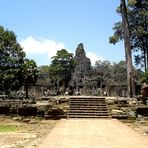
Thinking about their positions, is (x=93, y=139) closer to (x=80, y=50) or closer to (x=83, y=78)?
(x=83, y=78)

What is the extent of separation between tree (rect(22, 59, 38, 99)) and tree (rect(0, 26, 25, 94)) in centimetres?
59

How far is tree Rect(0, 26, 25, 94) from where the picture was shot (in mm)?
38406

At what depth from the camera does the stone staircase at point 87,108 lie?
68.6 ft

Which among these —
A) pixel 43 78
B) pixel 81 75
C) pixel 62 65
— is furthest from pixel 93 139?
pixel 62 65

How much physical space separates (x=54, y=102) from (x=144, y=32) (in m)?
19.0

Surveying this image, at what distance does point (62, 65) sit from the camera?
65250 millimetres

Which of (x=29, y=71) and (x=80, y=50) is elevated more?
(x=80, y=50)

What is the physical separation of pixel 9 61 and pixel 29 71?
2353mm

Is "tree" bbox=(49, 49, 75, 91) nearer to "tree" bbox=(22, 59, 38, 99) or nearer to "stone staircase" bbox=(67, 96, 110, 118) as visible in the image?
"tree" bbox=(22, 59, 38, 99)

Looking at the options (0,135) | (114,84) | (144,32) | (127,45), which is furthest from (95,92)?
(0,135)

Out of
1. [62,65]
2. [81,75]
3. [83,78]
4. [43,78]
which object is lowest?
[83,78]

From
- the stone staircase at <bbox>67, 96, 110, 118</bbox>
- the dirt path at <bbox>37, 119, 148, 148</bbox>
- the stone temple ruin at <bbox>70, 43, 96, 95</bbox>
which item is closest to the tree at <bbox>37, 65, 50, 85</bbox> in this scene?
the stone temple ruin at <bbox>70, 43, 96, 95</bbox>

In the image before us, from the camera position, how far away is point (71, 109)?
21547 mm

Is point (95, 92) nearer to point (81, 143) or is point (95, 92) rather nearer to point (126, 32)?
point (126, 32)
